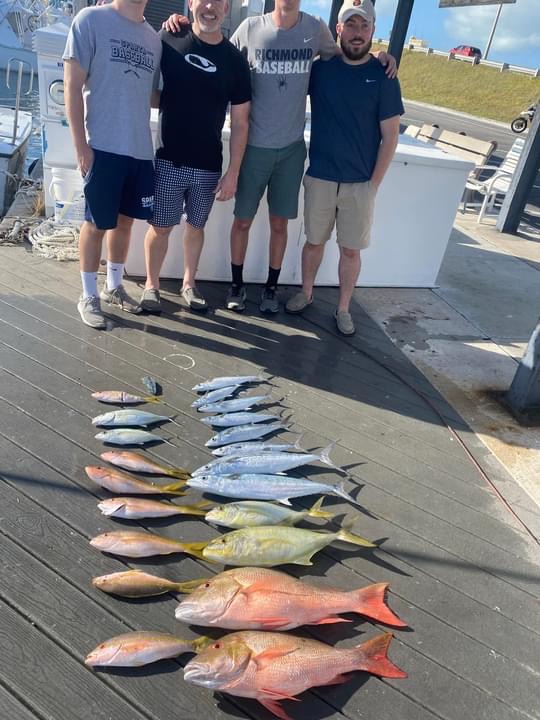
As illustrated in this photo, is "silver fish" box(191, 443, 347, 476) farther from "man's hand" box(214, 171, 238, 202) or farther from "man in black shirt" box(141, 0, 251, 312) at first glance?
"man's hand" box(214, 171, 238, 202)

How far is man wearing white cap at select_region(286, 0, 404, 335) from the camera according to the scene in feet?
11.0

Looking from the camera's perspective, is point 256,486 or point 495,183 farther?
point 495,183

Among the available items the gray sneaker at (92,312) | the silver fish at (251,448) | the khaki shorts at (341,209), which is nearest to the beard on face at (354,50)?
the khaki shorts at (341,209)

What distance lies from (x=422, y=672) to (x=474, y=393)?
7.14ft

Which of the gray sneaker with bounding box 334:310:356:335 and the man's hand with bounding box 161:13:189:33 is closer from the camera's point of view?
the man's hand with bounding box 161:13:189:33

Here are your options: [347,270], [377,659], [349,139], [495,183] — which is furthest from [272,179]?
[495,183]

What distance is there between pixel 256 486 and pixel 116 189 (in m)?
2.01

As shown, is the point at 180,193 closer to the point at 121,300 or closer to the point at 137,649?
the point at 121,300

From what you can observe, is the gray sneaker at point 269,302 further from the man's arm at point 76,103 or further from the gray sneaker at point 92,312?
the man's arm at point 76,103

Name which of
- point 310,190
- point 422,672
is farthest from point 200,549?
point 310,190

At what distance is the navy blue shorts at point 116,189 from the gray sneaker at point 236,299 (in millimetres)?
905

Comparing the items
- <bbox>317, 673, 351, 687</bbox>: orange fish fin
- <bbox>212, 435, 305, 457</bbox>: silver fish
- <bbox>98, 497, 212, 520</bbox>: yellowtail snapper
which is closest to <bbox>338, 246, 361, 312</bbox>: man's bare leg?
<bbox>212, 435, 305, 457</bbox>: silver fish

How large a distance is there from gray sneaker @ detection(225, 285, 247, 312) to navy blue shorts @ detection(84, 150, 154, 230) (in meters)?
0.91

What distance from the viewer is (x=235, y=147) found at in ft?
11.6
